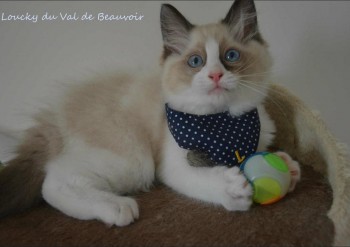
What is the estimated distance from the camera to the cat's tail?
1235 mm

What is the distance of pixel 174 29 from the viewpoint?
140cm

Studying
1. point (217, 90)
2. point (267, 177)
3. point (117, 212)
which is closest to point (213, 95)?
point (217, 90)

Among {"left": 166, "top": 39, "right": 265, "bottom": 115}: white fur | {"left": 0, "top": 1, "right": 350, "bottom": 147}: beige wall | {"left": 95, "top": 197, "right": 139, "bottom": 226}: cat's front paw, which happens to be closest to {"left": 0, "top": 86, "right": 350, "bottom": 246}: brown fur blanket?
{"left": 95, "top": 197, "right": 139, "bottom": 226}: cat's front paw

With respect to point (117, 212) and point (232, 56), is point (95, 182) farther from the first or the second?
point (232, 56)

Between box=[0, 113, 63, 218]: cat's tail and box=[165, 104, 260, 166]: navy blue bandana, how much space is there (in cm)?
50

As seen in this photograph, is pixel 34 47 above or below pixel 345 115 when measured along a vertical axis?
above

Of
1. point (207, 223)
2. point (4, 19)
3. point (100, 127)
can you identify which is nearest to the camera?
point (207, 223)

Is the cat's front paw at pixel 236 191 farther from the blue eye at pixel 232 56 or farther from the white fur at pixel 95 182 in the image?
the blue eye at pixel 232 56

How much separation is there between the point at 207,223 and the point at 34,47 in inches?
63.4

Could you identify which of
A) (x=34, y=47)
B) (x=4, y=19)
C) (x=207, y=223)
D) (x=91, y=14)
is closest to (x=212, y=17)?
(x=91, y=14)

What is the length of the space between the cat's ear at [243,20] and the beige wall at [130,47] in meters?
0.70

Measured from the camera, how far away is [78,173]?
4.18 ft

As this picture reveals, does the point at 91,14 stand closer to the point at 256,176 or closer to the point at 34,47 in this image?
the point at 34,47

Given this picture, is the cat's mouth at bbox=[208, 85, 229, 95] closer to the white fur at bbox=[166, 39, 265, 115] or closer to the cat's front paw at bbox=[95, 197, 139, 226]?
the white fur at bbox=[166, 39, 265, 115]
